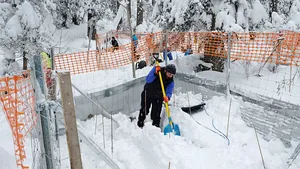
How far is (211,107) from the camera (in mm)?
5895

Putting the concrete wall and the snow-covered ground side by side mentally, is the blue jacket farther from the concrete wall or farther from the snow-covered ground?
the concrete wall

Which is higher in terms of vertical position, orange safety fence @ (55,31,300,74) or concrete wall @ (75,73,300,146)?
orange safety fence @ (55,31,300,74)

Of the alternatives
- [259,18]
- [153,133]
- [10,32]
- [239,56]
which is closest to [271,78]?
[239,56]

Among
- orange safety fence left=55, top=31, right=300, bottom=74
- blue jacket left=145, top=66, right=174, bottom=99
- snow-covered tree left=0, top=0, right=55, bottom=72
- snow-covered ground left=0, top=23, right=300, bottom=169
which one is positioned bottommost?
snow-covered ground left=0, top=23, right=300, bottom=169

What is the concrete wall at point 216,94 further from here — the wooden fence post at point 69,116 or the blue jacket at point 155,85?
the wooden fence post at point 69,116

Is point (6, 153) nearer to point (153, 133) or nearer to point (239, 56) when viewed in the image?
point (153, 133)

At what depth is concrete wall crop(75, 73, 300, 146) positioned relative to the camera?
4.77m

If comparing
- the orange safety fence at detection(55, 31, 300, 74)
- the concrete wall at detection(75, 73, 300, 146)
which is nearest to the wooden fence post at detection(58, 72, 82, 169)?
the concrete wall at detection(75, 73, 300, 146)

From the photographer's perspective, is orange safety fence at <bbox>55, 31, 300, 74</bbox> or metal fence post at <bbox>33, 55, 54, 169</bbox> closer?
metal fence post at <bbox>33, 55, 54, 169</bbox>

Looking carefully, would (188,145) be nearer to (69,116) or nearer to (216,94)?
(216,94)

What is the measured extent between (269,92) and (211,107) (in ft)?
4.67

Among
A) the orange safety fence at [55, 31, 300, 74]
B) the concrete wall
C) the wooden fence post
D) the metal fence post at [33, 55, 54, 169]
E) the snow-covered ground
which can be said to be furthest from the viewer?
the orange safety fence at [55, 31, 300, 74]

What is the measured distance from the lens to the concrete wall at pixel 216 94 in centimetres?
477

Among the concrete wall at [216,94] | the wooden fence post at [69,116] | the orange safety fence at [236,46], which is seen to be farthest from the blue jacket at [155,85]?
the wooden fence post at [69,116]
